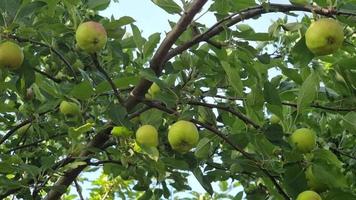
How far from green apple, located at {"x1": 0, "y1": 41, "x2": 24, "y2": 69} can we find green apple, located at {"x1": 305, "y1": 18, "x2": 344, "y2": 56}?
116 centimetres

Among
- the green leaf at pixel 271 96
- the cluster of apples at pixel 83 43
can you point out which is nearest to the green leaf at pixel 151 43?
the cluster of apples at pixel 83 43

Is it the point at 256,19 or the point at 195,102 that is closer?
the point at 195,102

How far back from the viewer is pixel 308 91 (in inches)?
93.7

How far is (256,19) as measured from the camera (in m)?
2.79

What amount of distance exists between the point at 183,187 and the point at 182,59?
72 cm

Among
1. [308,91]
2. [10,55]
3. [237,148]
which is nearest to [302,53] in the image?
[308,91]

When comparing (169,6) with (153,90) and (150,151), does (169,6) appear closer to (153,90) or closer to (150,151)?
(153,90)

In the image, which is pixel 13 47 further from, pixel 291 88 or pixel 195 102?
pixel 291 88

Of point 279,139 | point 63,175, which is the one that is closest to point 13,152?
point 63,175

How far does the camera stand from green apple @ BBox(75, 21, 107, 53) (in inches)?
90.9

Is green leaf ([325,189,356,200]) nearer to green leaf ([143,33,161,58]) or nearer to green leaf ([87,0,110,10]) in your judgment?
green leaf ([143,33,161,58])

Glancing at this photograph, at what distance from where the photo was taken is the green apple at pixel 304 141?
232cm

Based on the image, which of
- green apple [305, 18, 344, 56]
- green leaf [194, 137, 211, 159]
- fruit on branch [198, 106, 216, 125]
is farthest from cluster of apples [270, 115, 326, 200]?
fruit on branch [198, 106, 216, 125]

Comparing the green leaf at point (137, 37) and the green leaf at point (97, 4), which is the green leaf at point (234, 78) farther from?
the green leaf at point (97, 4)
